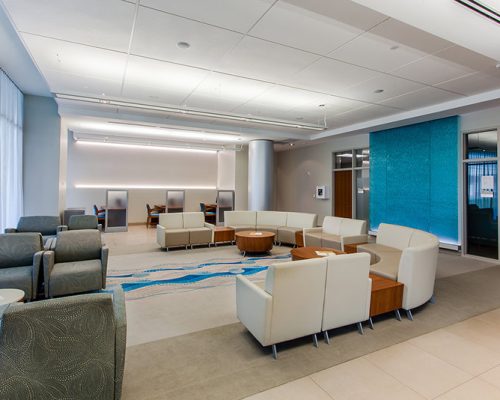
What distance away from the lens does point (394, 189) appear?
25.4 feet

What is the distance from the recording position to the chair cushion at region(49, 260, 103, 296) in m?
3.52

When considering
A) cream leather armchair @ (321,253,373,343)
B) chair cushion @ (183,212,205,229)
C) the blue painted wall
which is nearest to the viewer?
cream leather armchair @ (321,253,373,343)

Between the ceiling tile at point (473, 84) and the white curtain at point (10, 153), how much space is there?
7.72 metres

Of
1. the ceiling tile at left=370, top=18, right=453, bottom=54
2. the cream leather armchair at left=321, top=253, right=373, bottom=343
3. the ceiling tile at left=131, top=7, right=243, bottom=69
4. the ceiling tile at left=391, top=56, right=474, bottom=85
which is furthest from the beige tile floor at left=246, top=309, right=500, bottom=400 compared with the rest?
the ceiling tile at left=131, top=7, right=243, bottom=69

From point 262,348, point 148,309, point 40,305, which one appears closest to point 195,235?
point 148,309

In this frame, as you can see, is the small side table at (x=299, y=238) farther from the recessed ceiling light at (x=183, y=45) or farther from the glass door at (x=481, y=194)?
the recessed ceiling light at (x=183, y=45)

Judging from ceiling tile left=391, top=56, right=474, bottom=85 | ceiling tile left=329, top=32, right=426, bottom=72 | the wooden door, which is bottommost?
the wooden door

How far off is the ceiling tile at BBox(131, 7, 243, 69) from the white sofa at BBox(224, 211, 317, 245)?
4.39 metres

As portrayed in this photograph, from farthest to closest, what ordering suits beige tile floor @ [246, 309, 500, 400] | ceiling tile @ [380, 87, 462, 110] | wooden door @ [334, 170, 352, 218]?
wooden door @ [334, 170, 352, 218] → ceiling tile @ [380, 87, 462, 110] → beige tile floor @ [246, 309, 500, 400]

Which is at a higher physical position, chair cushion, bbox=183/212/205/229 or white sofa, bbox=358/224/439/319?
chair cushion, bbox=183/212/205/229

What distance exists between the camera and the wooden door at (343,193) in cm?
958

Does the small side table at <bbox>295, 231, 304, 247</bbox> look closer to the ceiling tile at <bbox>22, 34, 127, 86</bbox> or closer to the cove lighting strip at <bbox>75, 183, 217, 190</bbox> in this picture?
the ceiling tile at <bbox>22, 34, 127, 86</bbox>

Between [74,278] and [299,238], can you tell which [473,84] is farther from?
[74,278]

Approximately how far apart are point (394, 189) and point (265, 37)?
19.6 feet
